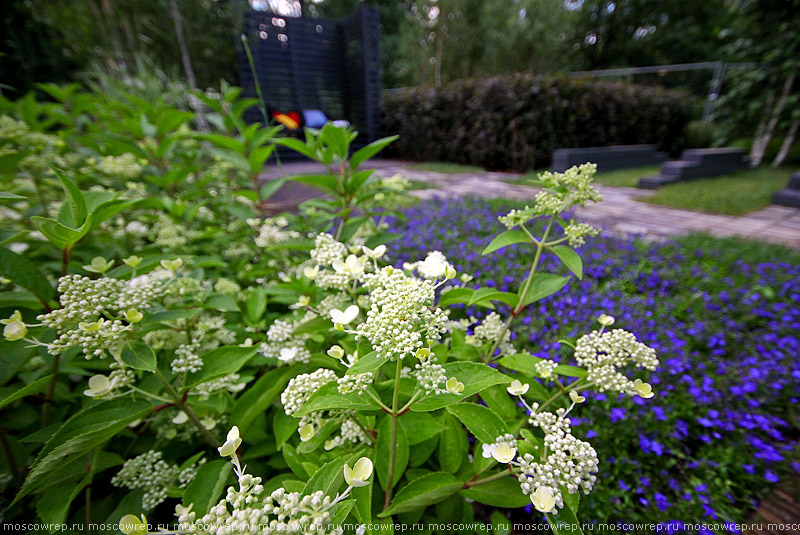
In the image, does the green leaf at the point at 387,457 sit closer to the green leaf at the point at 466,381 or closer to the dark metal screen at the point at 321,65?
the green leaf at the point at 466,381

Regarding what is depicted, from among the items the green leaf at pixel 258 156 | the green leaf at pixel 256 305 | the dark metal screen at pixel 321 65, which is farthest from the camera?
the dark metal screen at pixel 321 65

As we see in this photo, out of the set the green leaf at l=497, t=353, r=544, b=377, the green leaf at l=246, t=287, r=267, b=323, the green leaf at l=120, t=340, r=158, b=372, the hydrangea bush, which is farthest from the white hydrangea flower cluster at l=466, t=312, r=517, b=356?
the green leaf at l=120, t=340, r=158, b=372

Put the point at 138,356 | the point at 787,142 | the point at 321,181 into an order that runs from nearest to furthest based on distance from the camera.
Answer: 1. the point at 138,356
2. the point at 321,181
3. the point at 787,142

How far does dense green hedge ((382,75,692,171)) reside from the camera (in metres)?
7.00

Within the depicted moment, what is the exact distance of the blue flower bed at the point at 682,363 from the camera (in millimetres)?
1356

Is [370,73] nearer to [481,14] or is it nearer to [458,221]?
[458,221]

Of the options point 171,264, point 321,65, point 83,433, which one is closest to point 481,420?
point 83,433

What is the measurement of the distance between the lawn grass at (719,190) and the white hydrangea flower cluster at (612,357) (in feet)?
11.1

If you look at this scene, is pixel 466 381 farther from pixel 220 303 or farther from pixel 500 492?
pixel 220 303

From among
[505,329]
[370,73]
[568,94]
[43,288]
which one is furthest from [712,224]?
[370,73]

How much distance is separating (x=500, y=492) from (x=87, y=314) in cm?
93

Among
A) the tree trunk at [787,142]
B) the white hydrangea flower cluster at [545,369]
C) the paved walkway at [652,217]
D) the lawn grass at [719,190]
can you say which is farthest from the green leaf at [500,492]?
the tree trunk at [787,142]

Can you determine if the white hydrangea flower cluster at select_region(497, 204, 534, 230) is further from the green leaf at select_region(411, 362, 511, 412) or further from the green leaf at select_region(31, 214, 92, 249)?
the green leaf at select_region(31, 214, 92, 249)

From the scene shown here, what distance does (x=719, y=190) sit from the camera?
577 centimetres
